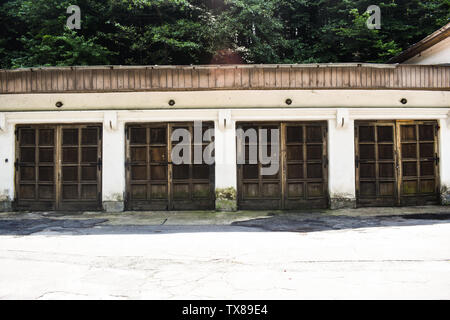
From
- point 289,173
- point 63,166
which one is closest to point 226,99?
point 289,173

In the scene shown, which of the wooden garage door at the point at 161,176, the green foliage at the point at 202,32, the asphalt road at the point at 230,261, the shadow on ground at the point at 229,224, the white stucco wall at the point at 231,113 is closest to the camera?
the asphalt road at the point at 230,261

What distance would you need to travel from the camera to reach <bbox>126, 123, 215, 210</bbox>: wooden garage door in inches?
363

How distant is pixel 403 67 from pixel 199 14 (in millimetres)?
11475

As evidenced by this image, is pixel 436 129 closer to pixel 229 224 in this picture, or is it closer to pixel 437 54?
pixel 437 54

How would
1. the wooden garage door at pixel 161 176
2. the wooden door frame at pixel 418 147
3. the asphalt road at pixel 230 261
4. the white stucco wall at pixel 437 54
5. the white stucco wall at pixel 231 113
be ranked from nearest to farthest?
the asphalt road at pixel 230 261 → the white stucco wall at pixel 231 113 → the wooden garage door at pixel 161 176 → the wooden door frame at pixel 418 147 → the white stucco wall at pixel 437 54

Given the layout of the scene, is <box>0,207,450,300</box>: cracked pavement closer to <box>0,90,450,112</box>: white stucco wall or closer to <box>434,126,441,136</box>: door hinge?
<box>434,126,441,136</box>: door hinge

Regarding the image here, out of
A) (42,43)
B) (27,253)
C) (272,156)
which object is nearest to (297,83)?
(272,156)

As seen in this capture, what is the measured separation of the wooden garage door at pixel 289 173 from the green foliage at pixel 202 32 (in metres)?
7.98

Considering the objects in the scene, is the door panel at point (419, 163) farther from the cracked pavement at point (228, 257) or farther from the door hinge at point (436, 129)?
the cracked pavement at point (228, 257)

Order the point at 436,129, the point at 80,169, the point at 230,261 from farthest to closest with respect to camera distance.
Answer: the point at 436,129 < the point at 80,169 < the point at 230,261

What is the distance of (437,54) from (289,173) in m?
5.47

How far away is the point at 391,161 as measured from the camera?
9.34 m

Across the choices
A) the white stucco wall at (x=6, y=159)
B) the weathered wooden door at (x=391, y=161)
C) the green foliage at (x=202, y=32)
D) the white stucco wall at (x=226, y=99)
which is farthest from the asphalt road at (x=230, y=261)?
the green foliage at (x=202, y=32)

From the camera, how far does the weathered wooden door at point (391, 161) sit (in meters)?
9.30
